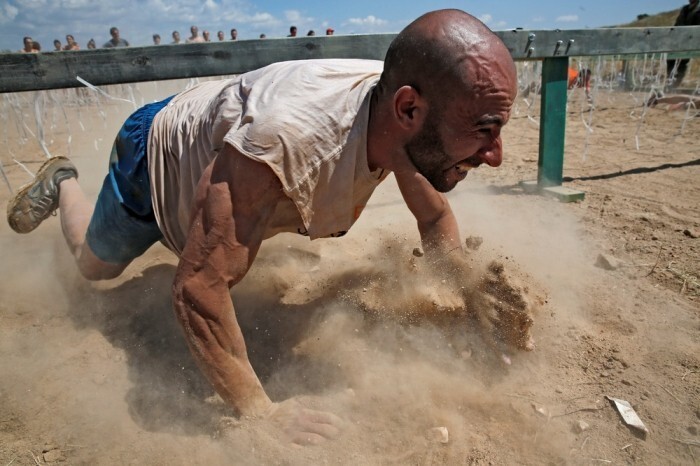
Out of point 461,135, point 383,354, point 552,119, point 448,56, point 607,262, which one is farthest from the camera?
point 552,119

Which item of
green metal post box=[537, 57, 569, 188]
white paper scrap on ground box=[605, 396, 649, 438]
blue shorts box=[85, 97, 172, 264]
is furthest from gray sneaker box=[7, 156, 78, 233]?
green metal post box=[537, 57, 569, 188]

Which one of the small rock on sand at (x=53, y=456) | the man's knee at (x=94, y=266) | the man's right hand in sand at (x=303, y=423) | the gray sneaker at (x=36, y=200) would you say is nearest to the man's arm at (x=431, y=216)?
the man's right hand in sand at (x=303, y=423)

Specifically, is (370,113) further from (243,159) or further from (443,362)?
(443,362)

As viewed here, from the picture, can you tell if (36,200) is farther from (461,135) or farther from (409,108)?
(461,135)

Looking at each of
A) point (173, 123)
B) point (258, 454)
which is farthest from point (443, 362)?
point (173, 123)

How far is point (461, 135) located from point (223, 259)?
0.83 metres

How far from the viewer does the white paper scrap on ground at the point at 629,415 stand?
1.62 meters

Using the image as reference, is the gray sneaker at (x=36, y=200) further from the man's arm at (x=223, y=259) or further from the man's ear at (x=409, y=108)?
the man's ear at (x=409, y=108)

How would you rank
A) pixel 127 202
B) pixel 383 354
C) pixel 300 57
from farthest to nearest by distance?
pixel 300 57 < pixel 127 202 < pixel 383 354

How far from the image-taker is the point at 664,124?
6543 mm

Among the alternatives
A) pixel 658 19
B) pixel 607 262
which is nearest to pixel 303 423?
pixel 607 262

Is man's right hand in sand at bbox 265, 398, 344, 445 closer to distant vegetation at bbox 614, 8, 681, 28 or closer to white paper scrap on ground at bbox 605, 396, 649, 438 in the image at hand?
white paper scrap on ground at bbox 605, 396, 649, 438

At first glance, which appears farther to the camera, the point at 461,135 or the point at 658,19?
the point at 658,19

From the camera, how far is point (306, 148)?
4.81ft
